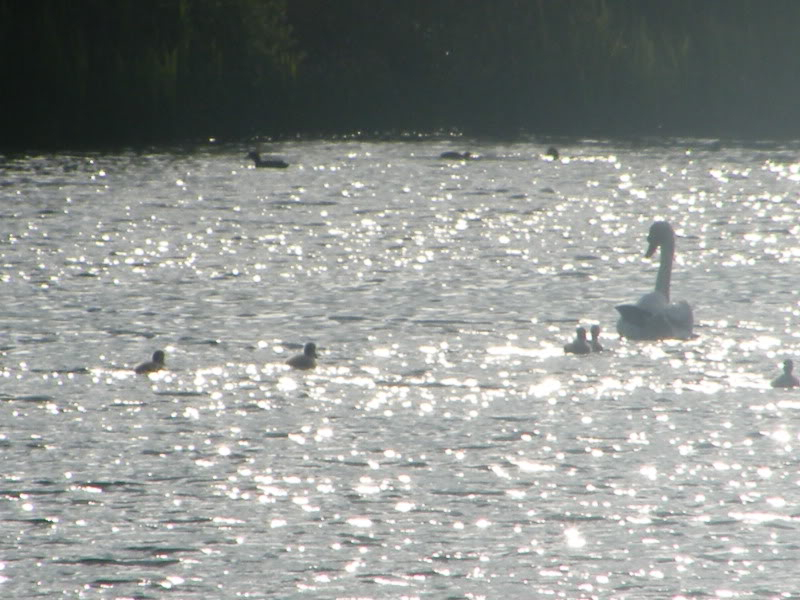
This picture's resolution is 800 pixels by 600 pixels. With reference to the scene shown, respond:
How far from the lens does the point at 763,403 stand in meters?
14.9

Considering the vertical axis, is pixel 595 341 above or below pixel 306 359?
above

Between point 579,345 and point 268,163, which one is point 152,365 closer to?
point 579,345

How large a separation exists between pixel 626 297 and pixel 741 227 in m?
8.49

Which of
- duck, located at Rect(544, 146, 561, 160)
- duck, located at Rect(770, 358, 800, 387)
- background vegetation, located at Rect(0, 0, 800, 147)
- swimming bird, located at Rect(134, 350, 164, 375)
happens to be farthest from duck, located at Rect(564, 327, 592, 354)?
background vegetation, located at Rect(0, 0, 800, 147)

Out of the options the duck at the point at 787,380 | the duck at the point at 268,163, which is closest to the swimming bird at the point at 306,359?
the duck at the point at 787,380

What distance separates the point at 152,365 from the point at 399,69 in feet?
164

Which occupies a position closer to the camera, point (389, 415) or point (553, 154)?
point (389, 415)

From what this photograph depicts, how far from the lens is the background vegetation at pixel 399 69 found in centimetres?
4919

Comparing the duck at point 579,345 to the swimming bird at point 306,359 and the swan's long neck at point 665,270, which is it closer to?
the swan's long neck at point 665,270

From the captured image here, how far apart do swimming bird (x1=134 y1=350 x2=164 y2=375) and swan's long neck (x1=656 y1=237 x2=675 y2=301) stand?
19.5 ft

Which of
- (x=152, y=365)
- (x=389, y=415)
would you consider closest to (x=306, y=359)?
(x=152, y=365)

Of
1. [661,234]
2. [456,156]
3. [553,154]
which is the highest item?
[661,234]

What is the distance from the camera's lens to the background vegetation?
49188 mm

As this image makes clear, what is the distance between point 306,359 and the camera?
16.5 metres
